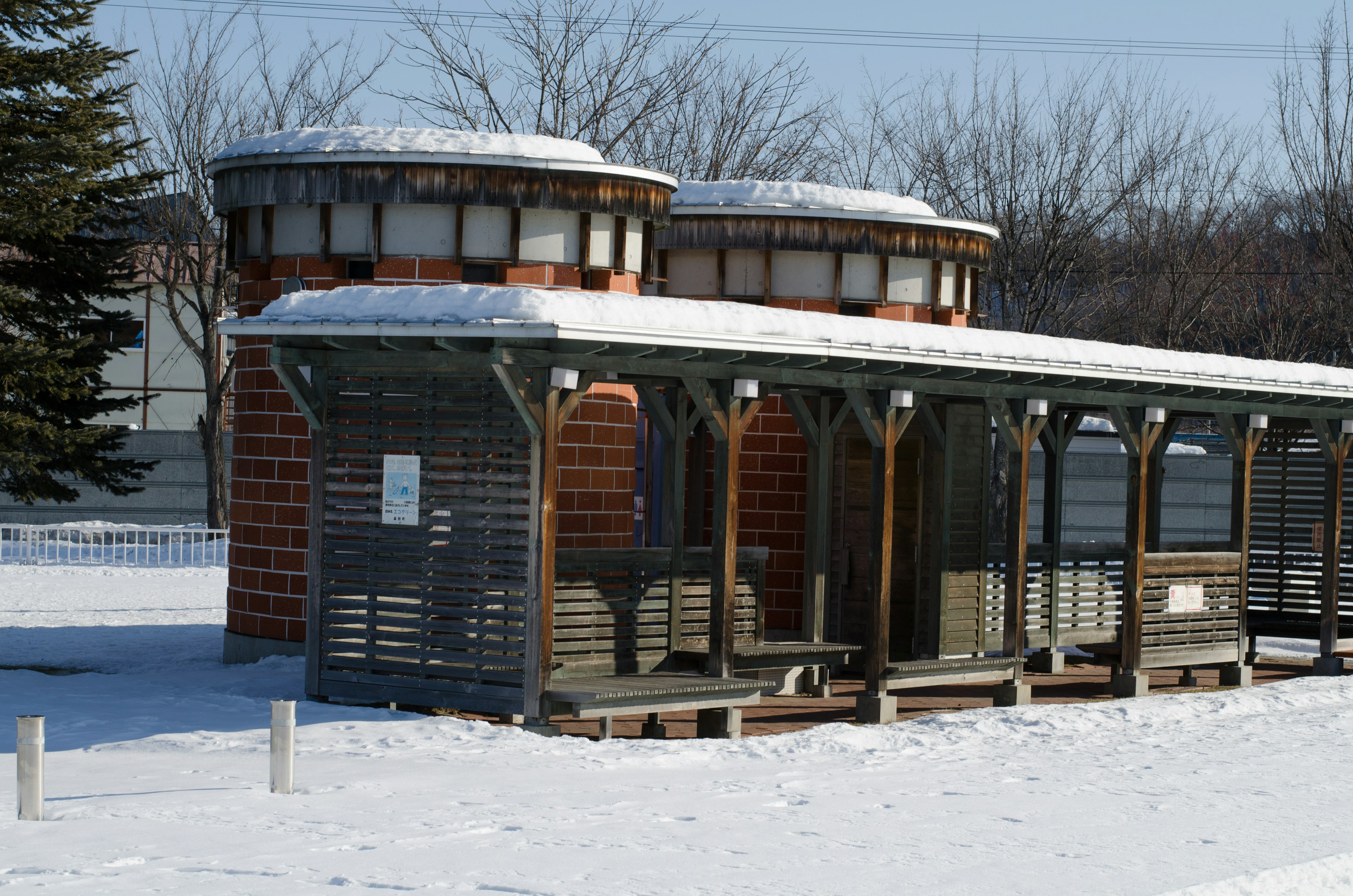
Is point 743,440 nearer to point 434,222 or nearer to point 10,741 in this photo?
point 434,222

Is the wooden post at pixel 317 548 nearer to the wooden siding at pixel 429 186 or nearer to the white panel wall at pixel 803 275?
the wooden siding at pixel 429 186

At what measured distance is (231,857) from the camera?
6715 millimetres

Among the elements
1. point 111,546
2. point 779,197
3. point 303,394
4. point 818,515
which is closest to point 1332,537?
point 818,515

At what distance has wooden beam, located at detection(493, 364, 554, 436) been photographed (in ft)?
32.1

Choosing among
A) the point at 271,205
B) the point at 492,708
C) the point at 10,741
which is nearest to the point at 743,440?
the point at 271,205

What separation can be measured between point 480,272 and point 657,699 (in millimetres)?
4819

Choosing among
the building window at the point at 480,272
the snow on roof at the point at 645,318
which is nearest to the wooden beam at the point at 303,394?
the snow on roof at the point at 645,318

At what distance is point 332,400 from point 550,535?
74.6 inches

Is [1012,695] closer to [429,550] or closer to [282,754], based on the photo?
[429,550]

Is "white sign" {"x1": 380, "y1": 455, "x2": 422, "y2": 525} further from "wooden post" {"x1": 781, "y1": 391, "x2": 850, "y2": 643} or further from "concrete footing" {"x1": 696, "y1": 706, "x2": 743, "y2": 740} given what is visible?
"wooden post" {"x1": 781, "y1": 391, "x2": 850, "y2": 643}

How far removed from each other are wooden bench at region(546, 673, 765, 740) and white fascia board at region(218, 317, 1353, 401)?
223cm

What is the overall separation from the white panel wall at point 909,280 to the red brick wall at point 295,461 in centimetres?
379

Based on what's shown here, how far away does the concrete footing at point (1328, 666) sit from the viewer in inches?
607

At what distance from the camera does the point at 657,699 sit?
10.5 metres
